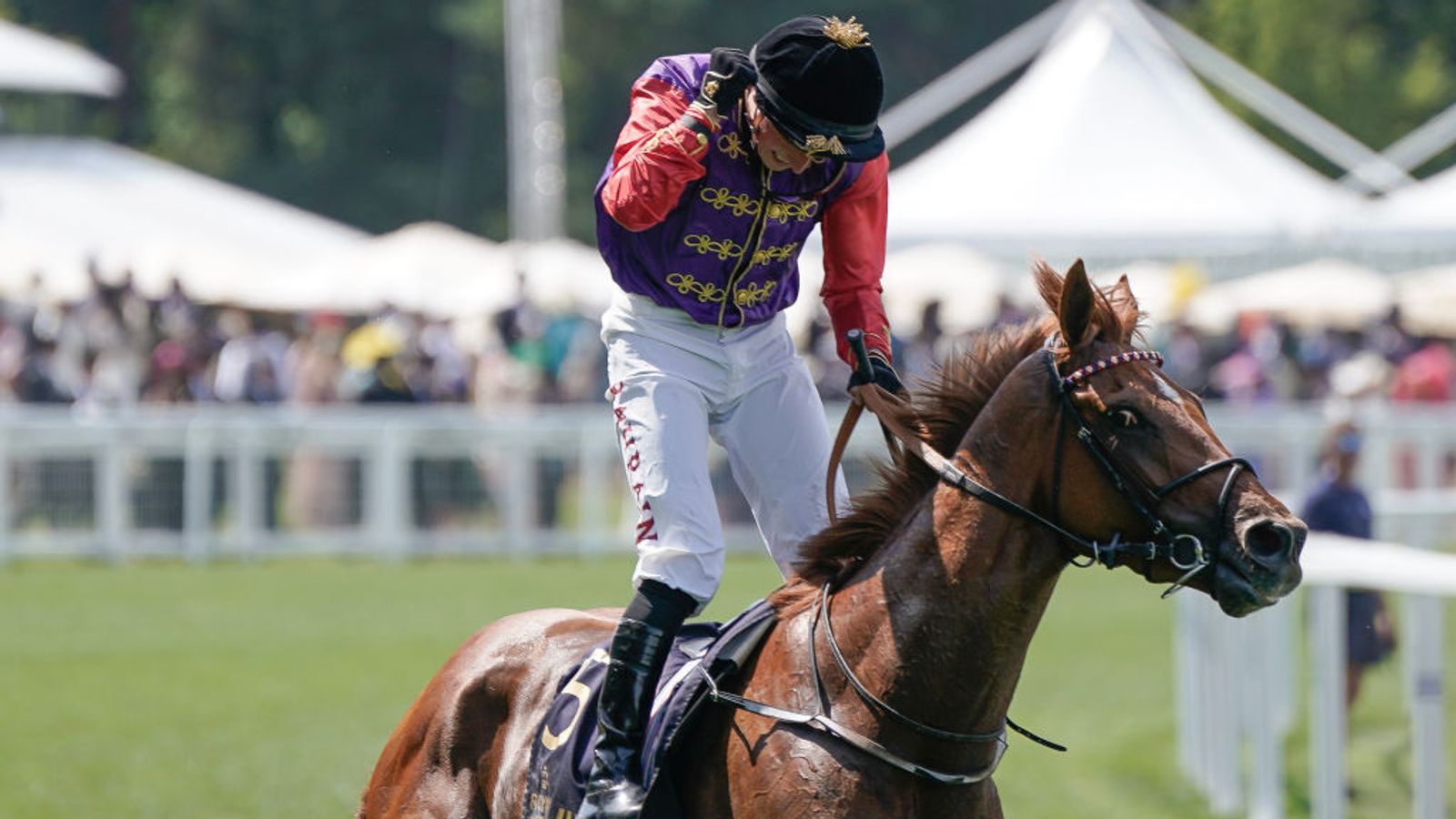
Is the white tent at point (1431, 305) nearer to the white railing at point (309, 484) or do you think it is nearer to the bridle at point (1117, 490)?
the white railing at point (309, 484)

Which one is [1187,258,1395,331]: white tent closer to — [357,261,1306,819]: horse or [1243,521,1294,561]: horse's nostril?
[357,261,1306,819]: horse

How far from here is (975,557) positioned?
15.5 ft

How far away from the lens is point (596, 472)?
19000 mm

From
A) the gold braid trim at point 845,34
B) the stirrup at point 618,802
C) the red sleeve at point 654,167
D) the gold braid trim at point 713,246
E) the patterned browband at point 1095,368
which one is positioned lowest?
the stirrup at point 618,802

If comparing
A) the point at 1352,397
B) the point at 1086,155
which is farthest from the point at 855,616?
the point at 1086,155

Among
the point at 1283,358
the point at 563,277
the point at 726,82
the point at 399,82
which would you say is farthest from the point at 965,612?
the point at 399,82

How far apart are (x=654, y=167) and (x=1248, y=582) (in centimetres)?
153

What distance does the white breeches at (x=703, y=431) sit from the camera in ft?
16.9

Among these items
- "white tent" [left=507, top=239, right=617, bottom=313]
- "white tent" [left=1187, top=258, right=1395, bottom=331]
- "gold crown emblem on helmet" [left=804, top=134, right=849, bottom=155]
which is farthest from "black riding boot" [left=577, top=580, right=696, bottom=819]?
"white tent" [left=1187, top=258, right=1395, bottom=331]

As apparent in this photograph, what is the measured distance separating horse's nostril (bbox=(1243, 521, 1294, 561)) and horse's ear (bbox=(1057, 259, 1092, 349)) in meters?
0.57

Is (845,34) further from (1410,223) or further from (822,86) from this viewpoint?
(1410,223)

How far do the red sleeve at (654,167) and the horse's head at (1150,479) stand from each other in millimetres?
842

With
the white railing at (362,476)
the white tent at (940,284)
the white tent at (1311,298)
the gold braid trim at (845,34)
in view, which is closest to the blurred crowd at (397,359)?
the white railing at (362,476)

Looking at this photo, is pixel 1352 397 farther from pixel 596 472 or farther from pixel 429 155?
pixel 429 155
